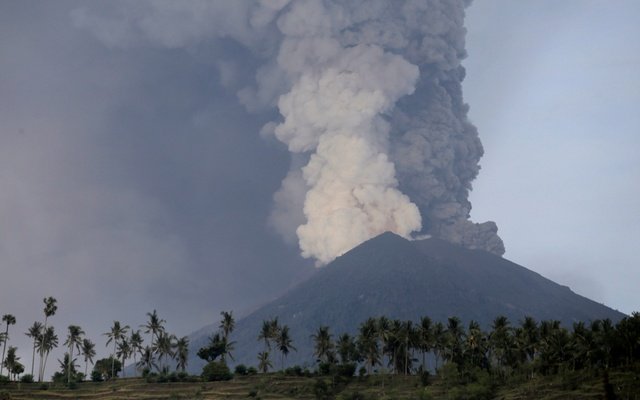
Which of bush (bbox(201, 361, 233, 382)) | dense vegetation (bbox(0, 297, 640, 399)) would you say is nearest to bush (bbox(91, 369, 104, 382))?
dense vegetation (bbox(0, 297, 640, 399))

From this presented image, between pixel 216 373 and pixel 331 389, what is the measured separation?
29829 mm

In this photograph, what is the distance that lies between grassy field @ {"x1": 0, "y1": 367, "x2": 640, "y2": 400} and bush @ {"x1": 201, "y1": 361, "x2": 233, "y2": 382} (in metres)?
3.28

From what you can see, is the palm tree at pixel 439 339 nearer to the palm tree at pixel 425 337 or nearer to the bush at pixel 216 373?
the palm tree at pixel 425 337

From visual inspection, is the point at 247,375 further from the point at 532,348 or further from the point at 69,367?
the point at 532,348

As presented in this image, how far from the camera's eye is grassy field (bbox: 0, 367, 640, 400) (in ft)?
401

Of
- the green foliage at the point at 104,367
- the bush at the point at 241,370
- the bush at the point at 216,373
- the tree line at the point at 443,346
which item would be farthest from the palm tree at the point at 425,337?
the green foliage at the point at 104,367

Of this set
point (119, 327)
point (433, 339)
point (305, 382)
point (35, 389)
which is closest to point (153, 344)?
point (119, 327)

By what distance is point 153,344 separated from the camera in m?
182

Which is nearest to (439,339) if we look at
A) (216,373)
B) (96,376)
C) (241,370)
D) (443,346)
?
(443,346)

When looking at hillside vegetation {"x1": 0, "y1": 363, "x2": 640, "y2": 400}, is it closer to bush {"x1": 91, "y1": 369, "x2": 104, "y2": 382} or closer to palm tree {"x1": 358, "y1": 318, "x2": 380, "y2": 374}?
Result: palm tree {"x1": 358, "y1": 318, "x2": 380, "y2": 374}

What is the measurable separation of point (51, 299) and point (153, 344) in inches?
1069

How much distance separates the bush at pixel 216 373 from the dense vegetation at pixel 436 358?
221mm

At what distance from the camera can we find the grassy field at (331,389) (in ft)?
401

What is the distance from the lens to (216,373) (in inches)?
6339
